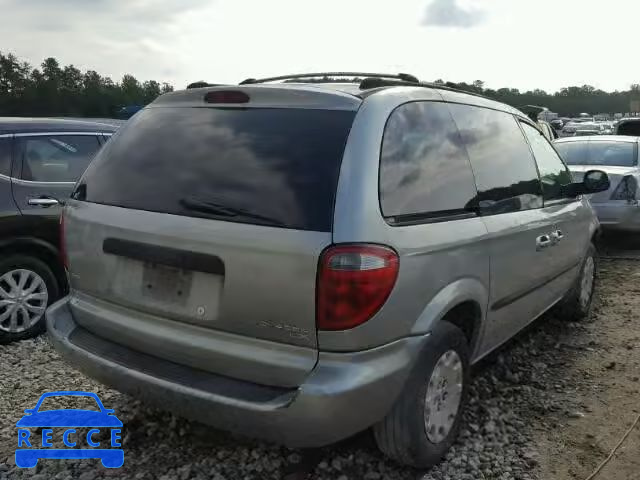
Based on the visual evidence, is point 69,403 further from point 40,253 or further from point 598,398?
point 598,398

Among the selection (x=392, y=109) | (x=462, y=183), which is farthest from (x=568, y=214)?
(x=392, y=109)

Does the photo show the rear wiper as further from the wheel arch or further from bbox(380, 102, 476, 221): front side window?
the wheel arch

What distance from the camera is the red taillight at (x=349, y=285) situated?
2209 mm

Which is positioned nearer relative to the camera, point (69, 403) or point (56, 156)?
point (69, 403)

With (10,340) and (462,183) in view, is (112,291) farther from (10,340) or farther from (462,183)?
(10,340)

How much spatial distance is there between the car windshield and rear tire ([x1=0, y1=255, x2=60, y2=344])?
120 centimetres

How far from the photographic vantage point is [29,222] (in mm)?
4602

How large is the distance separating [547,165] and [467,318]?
1677 millimetres

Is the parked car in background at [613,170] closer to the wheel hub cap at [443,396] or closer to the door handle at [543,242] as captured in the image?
the door handle at [543,242]

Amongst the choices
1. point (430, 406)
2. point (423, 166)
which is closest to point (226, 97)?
point (423, 166)

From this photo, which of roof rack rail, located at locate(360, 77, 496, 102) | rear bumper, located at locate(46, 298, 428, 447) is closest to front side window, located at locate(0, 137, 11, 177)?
rear bumper, located at locate(46, 298, 428, 447)

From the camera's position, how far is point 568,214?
426 centimetres

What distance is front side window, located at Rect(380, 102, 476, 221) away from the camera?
251 centimetres

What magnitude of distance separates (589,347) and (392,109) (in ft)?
9.71
